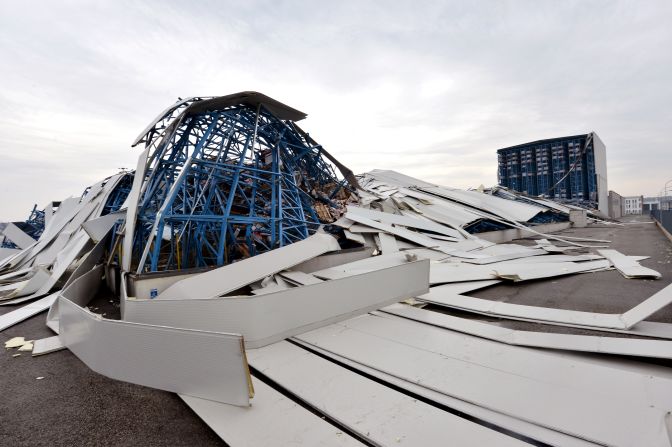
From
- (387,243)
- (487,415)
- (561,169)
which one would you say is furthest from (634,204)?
(487,415)

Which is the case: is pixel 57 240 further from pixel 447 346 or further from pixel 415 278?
pixel 447 346

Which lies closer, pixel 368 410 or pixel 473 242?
pixel 368 410

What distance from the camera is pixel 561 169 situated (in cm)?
2005

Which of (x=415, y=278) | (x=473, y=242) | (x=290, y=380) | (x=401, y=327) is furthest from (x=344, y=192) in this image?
(x=290, y=380)

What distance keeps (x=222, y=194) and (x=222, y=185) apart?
1.09m

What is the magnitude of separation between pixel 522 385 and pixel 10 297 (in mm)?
9908

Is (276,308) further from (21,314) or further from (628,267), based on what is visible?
(628,267)

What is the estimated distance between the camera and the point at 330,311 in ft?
12.5

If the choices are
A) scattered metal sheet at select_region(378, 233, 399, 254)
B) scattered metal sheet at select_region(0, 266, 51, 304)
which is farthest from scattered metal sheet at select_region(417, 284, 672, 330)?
scattered metal sheet at select_region(0, 266, 51, 304)

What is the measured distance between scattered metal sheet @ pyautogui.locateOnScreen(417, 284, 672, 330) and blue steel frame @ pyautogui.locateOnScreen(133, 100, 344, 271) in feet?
13.6

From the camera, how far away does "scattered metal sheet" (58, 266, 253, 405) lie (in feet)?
7.14

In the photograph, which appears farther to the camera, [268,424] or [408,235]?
[408,235]

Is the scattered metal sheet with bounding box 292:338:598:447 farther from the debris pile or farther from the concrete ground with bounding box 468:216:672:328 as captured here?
the debris pile

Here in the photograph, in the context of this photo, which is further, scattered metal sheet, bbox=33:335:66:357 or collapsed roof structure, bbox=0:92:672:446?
scattered metal sheet, bbox=33:335:66:357
